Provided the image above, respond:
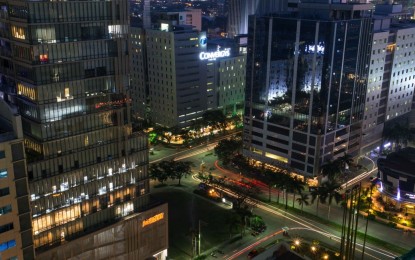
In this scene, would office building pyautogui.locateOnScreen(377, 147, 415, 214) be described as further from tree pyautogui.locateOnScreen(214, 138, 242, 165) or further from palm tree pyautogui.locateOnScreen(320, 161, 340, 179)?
tree pyautogui.locateOnScreen(214, 138, 242, 165)

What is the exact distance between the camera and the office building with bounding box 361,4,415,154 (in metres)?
135

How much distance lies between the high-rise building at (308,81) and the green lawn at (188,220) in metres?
31.1

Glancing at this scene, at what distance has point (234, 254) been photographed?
291ft

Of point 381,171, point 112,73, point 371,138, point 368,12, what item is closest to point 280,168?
point 381,171

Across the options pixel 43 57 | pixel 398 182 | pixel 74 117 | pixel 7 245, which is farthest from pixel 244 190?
pixel 43 57

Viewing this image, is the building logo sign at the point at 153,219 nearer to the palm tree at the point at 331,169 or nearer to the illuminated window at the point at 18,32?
the illuminated window at the point at 18,32

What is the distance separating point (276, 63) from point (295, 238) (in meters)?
50.5

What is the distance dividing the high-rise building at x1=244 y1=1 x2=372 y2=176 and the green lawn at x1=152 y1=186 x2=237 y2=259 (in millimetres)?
31132

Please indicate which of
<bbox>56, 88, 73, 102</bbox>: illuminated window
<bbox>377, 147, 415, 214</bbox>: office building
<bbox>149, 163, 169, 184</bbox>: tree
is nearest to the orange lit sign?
<bbox>56, 88, 73, 102</bbox>: illuminated window

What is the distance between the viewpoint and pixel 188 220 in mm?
101312

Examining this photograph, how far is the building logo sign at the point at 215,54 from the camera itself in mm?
162988

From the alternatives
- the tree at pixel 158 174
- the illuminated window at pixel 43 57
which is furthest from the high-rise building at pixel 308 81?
the illuminated window at pixel 43 57

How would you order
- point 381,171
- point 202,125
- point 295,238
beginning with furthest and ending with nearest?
point 202,125, point 381,171, point 295,238

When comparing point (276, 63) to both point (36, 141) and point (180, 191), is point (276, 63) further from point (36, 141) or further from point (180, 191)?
point (36, 141)
